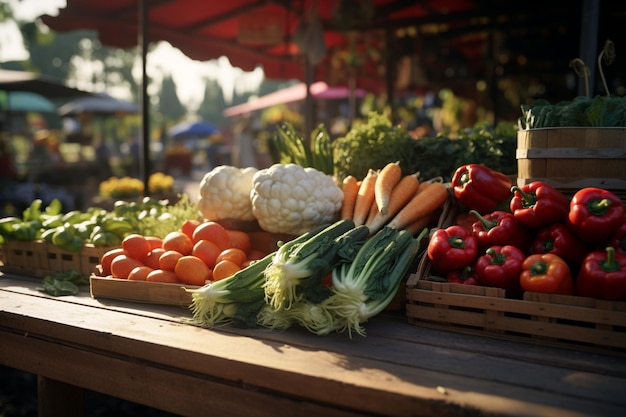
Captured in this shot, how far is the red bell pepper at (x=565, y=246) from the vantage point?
2029 mm

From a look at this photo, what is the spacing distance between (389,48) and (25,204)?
6893mm

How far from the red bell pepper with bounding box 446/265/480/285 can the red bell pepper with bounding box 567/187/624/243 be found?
430mm

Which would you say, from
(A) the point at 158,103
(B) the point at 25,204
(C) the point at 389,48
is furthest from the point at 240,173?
(A) the point at 158,103

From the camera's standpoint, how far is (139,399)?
1996 mm

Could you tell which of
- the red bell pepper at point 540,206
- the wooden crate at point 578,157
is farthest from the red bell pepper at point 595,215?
the wooden crate at point 578,157

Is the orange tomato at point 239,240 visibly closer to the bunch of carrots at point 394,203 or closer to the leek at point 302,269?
the bunch of carrots at point 394,203

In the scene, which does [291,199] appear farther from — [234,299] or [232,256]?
[234,299]

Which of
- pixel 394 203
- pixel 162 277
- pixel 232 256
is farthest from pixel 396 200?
pixel 162 277

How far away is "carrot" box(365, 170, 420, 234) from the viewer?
2668mm

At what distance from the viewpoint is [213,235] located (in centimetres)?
265

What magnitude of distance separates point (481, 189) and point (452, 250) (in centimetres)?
57

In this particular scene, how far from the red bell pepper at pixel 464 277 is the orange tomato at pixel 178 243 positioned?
4.35ft

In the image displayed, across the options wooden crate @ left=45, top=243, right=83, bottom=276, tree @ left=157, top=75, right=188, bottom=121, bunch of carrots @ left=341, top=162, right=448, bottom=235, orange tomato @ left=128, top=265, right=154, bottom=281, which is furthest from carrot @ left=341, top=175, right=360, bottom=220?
tree @ left=157, top=75, right=188, bottom=121

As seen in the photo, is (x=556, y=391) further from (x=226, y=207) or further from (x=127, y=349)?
(x=226, y=207)
